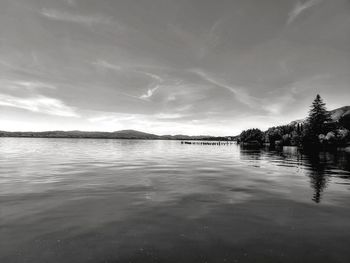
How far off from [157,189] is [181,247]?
9711 mm

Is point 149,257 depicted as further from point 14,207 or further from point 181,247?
point 14,207

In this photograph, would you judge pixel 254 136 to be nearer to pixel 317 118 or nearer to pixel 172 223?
pixel 317 118

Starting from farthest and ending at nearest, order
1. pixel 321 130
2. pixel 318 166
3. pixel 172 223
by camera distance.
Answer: pixel 321 130, pixel 318 166, pixel 172 223

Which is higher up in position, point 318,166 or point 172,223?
point 318,166

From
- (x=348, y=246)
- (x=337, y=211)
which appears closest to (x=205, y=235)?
(x=348, y=246)

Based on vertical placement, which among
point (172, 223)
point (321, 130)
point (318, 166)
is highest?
point (321, 130)

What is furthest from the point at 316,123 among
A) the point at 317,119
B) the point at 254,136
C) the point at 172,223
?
the point at 172,223

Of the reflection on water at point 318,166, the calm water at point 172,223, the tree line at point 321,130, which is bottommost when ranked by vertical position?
the calm water at point 172,223

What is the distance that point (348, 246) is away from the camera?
8000 millimetres

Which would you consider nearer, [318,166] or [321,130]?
[318,166]

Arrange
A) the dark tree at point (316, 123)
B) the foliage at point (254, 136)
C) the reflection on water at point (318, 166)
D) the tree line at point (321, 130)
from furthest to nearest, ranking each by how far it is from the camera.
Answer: the foliage at point (254, 136), the dark tree at point (316, 123), the tree line at point (321, 130), the reflection on water at point (318, 166)

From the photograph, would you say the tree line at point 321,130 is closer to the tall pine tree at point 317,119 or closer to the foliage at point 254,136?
the tall pine tree at point 317,119

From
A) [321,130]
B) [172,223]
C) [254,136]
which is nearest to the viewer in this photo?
[172,223]

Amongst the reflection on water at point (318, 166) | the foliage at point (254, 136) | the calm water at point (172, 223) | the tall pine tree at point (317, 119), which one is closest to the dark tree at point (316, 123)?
the tall pine tree at point (317, 119)
